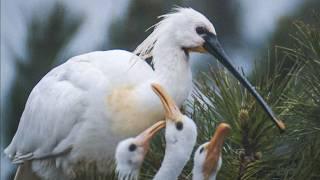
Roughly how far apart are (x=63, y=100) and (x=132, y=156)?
4.32 ft

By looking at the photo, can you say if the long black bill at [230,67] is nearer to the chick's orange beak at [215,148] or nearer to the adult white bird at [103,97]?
the adult white bird at [103,97]

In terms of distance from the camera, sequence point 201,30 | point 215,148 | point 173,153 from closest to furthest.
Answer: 1. point 215,148
2. point 173,153
3. point 201,30

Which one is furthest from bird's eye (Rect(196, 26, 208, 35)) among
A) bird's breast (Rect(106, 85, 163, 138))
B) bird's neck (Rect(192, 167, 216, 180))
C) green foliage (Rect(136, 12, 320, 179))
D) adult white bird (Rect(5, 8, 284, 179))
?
bird's neck (Rect(192, 167, 216, 180))

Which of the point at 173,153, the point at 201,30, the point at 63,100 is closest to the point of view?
the point at 173,153

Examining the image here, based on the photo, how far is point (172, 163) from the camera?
4207mm

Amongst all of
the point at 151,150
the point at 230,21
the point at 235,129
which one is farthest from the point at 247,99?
the point at 230,21

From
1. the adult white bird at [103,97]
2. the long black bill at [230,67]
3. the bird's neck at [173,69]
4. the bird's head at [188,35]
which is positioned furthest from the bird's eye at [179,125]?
the bird's neck at [173,69]

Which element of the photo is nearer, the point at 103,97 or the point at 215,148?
the point at 215,148

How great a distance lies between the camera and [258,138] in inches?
162

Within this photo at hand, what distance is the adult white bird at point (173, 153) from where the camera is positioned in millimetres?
4211

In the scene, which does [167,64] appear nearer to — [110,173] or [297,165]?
[110,173]

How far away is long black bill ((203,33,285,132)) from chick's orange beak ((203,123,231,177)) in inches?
5.7

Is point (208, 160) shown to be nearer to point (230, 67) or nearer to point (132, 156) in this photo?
point (132, 156)

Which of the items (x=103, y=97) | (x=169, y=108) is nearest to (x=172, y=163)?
(x=169, y=108)
